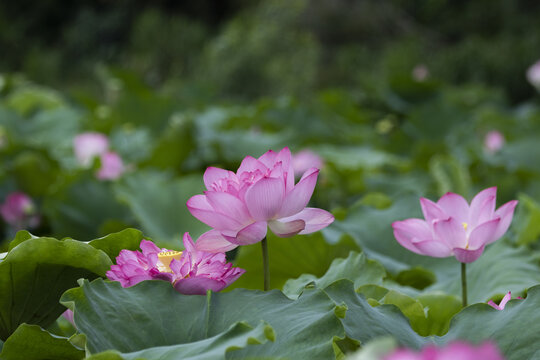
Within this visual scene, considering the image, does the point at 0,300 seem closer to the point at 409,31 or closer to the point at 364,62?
the point at 364,62

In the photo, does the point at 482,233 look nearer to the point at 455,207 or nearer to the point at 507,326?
the point at 455,207

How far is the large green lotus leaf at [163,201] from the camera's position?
1.97m

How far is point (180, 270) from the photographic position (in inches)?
28.4

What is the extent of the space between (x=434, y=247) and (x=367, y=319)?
222mm

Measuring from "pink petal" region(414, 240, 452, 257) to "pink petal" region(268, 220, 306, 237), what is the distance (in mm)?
219

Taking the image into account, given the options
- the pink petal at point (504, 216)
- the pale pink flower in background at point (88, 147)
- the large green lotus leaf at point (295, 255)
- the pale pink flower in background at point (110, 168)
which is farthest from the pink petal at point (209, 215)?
the pale pink flower in background at point (88, 147)

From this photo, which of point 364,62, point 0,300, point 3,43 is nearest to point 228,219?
point 0,300

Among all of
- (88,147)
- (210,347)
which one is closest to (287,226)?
(210,347)

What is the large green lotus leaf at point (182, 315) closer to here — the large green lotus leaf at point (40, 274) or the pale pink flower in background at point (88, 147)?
the large green lotus leaf at point (40, 274)

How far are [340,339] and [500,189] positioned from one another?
1.66 metres

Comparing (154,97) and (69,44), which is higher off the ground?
(69,44)

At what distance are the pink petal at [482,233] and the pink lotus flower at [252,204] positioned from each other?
0.75 ft

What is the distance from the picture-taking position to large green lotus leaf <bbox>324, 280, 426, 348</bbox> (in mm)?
706

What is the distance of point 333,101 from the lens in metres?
4.20
